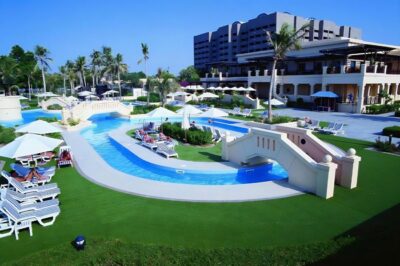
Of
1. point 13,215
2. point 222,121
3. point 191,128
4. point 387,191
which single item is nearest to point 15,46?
point 222,121

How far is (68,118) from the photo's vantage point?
25.1m

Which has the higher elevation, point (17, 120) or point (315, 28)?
point (315, 28)

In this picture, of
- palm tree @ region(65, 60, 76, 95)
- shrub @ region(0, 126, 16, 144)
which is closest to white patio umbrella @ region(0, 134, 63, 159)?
shrub @ region(0, 126, 16, 144)

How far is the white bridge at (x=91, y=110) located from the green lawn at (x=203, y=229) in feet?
61.5

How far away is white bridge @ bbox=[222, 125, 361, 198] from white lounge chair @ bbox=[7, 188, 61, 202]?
7877 mm

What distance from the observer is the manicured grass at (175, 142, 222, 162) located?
A: 14.4m

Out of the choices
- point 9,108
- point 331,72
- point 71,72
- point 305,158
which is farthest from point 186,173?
point 71,72

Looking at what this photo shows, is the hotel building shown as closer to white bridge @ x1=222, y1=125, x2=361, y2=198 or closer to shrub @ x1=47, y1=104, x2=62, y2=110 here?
white bridge @ x1=222, y1=125, x2=361, y2=198

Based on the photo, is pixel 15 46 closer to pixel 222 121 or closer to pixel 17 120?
pixel 17 120

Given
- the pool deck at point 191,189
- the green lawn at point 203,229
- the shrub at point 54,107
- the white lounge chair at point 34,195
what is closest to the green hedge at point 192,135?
the pool deck at point 191,189

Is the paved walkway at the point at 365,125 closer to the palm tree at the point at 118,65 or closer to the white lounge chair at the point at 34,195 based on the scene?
the white lounge chair at the point at 34,195

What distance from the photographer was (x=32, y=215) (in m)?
7.20

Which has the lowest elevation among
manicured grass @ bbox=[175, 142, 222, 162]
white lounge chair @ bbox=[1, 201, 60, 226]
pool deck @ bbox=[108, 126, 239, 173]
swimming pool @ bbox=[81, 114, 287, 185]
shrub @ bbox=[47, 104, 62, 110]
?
swimming pool @ bbox=[81, 114, 287, 185]

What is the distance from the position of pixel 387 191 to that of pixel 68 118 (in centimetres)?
2465
